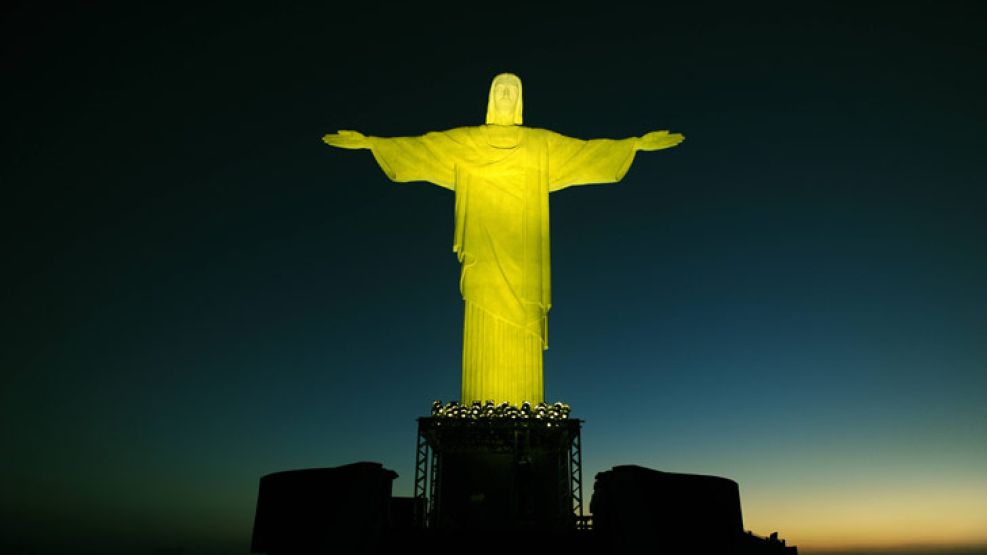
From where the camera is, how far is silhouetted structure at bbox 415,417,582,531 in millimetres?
14320

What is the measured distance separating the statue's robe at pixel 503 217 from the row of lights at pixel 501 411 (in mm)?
680

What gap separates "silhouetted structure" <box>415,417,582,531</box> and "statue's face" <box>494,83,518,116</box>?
6.97 m

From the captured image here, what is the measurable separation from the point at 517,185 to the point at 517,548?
362 inches

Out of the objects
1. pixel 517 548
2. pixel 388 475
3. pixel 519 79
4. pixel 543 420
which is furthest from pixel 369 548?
pixel 519 79

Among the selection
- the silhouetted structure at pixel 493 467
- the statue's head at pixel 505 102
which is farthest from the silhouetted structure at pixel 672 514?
the statue's head at pixel 505 102

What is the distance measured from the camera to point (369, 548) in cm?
875

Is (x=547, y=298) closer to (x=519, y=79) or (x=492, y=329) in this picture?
(x=492, y=329)

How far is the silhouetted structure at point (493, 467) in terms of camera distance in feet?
47.0

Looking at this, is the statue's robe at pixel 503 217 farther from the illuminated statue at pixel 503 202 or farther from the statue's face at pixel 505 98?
the statue's face at pixel 505 98

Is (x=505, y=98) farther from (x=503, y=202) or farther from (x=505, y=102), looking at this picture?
(x=503, y=202)

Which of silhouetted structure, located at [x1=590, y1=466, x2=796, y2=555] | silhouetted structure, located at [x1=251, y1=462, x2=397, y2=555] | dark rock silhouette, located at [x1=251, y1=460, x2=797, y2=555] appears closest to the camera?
silhouetted structure, located at [x1=590, y1=466, x2=796, y2=555]

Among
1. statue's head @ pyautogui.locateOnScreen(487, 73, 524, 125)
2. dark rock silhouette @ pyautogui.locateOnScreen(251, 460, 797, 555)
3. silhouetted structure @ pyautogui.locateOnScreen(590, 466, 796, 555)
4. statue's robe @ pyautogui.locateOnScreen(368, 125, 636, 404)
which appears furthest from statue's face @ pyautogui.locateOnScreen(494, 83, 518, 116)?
silhouetted structure @ pyautogui.locateOnScreen(590, 466, 796, 555)

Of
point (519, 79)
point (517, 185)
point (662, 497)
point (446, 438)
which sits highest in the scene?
point (519, 79)

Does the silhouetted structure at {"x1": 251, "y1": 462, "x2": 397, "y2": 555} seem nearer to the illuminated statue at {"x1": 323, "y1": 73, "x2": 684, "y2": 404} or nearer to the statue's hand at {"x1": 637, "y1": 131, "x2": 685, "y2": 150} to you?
the illuminated statue at {"x1": 323, "y1": 73, "x2": 684, "y2": 404}
